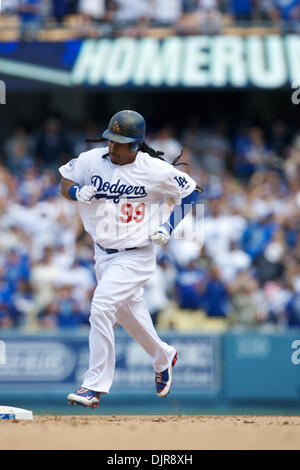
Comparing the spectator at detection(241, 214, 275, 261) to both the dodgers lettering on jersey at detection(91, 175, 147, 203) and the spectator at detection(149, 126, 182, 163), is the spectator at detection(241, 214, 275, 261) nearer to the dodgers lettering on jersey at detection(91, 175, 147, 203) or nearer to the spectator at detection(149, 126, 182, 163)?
the spectator at detection(149, 126, 182, 163)

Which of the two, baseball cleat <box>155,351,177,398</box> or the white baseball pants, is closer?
the white baseball pants

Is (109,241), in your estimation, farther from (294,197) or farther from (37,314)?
(294,197)

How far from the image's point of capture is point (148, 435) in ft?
22.2

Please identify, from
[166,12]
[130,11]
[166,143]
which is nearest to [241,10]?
[166,12]

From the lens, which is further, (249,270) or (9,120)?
(9,120)

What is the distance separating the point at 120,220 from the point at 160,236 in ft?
1.20

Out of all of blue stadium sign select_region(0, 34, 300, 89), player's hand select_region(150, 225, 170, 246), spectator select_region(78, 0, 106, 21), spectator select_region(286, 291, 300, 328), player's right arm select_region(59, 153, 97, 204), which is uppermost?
spectator select_region(78, 0, 106, 21)

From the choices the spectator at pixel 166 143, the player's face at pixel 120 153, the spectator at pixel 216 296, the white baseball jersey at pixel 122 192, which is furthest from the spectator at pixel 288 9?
the player's face at pixel 120 153

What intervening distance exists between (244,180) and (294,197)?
1354mm

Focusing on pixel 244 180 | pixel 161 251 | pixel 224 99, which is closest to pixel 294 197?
pixel 244 180

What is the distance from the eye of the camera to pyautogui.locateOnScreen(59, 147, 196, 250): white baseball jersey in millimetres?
7816

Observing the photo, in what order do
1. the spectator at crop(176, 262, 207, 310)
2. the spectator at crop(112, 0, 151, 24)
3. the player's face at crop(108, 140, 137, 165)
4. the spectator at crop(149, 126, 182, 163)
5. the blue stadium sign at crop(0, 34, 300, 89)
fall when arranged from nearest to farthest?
the player's face at crop(108, 140, 137, 165)
the spectator at crop(176, 262, 207, 310)
the spectator at crop(149, 126, 182, 163)
the blue stadium sign at crop(0, 34, 300, 89)
the spectator at crop(112, 0, 151, 24)

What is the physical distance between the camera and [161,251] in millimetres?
14094

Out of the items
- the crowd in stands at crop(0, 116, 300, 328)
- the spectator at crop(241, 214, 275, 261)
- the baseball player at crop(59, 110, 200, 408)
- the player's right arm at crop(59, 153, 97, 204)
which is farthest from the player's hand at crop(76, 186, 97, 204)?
the spectator at crop(241, 214, 275, 261)
